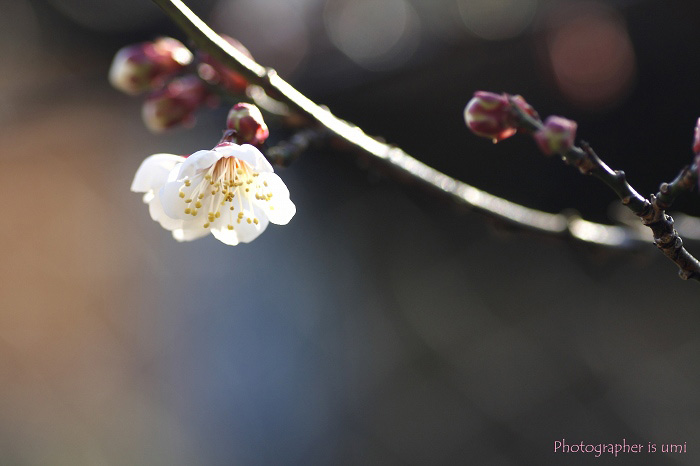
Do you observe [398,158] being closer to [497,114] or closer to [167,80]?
[497,114]

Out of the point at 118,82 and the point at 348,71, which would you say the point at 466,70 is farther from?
the point at 118,82

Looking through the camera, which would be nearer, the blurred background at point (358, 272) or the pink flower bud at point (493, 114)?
the pink flower bud at point (493, 114)

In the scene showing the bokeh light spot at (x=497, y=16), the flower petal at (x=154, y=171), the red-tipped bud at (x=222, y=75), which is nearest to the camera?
the flower petal at (x=154, y=171)

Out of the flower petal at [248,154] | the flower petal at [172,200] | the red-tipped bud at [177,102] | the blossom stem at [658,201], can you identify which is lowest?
the blossom stem at [658,201]

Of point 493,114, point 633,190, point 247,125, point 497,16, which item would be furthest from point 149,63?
point 497,16

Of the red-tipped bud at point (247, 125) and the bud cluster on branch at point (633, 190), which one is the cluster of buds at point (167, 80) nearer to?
the red-tipped bud at point (247, 125)

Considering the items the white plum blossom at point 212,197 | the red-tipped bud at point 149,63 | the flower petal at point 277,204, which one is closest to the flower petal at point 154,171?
the white plum blossom at point 212,197

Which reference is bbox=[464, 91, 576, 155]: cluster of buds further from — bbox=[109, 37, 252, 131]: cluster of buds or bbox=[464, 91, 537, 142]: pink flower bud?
bbox=[109, 37, 252, 131]: cluster of buds

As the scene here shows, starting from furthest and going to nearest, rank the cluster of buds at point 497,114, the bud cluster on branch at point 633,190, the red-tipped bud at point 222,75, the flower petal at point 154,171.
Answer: the red-tipped bud at point 222,75, the flower petal at point 154,171, the cluster of buds at point 497,114, the bud cluster on branch at point 633,190

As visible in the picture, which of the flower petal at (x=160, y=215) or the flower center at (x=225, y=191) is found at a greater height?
the flower center at (x=225, y=191)

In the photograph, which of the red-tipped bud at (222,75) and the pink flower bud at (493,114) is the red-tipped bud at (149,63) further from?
the pink flower bud at (493,114)
